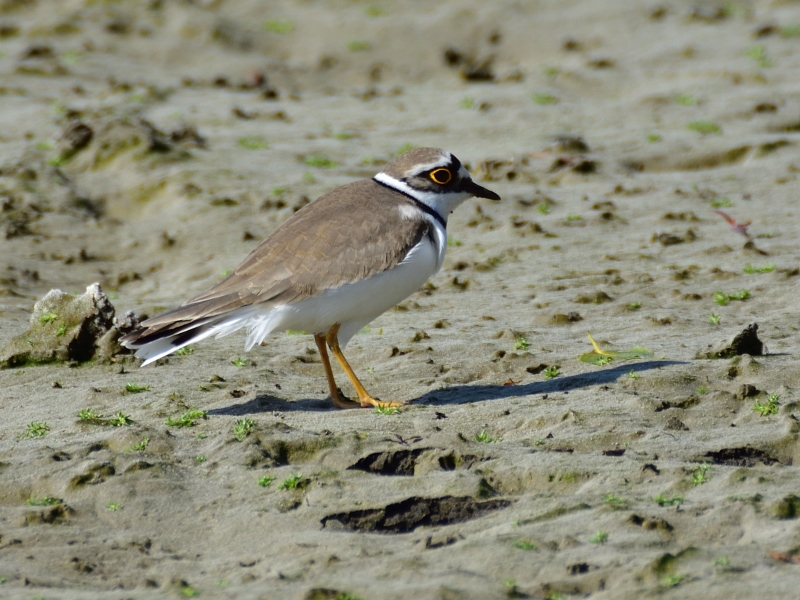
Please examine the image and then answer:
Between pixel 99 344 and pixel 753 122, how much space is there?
27.3 ft

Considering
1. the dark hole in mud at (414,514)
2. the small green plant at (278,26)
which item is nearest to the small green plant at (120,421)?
the dark hole in mud at (414,514)

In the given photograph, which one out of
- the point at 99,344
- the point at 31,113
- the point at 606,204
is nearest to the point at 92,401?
the point at 99,344

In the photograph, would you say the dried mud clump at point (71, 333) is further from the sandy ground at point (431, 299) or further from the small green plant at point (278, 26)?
the small green plant at point (278, 26)

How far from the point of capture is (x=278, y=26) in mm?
17594

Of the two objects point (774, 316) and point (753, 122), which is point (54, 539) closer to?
point (774, 316)

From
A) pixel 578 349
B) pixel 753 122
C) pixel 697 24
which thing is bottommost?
pixel 578 349

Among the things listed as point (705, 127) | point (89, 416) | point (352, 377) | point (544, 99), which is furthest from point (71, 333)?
point (544, 99)

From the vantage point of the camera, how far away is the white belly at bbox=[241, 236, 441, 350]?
20.8 ft

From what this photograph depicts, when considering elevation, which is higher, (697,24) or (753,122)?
(697,24)

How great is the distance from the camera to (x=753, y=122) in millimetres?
12094

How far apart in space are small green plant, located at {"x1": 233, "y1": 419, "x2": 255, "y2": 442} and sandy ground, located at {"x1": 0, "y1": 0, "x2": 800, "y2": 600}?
0.36ft

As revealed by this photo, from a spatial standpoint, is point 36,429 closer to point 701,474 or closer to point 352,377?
point 352,377

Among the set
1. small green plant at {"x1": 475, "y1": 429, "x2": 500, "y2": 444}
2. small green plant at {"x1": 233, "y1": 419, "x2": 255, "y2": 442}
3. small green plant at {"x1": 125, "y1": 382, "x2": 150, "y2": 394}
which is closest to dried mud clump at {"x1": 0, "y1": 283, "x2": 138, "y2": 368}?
small green plant at {"x1": 125, "y1": 382, "x2": 150, "y2": 394}

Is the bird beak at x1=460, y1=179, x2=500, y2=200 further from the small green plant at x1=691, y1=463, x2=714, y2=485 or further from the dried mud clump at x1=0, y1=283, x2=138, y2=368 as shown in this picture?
the small green plant at x1=691, y1=463, x2=714, y2=485
